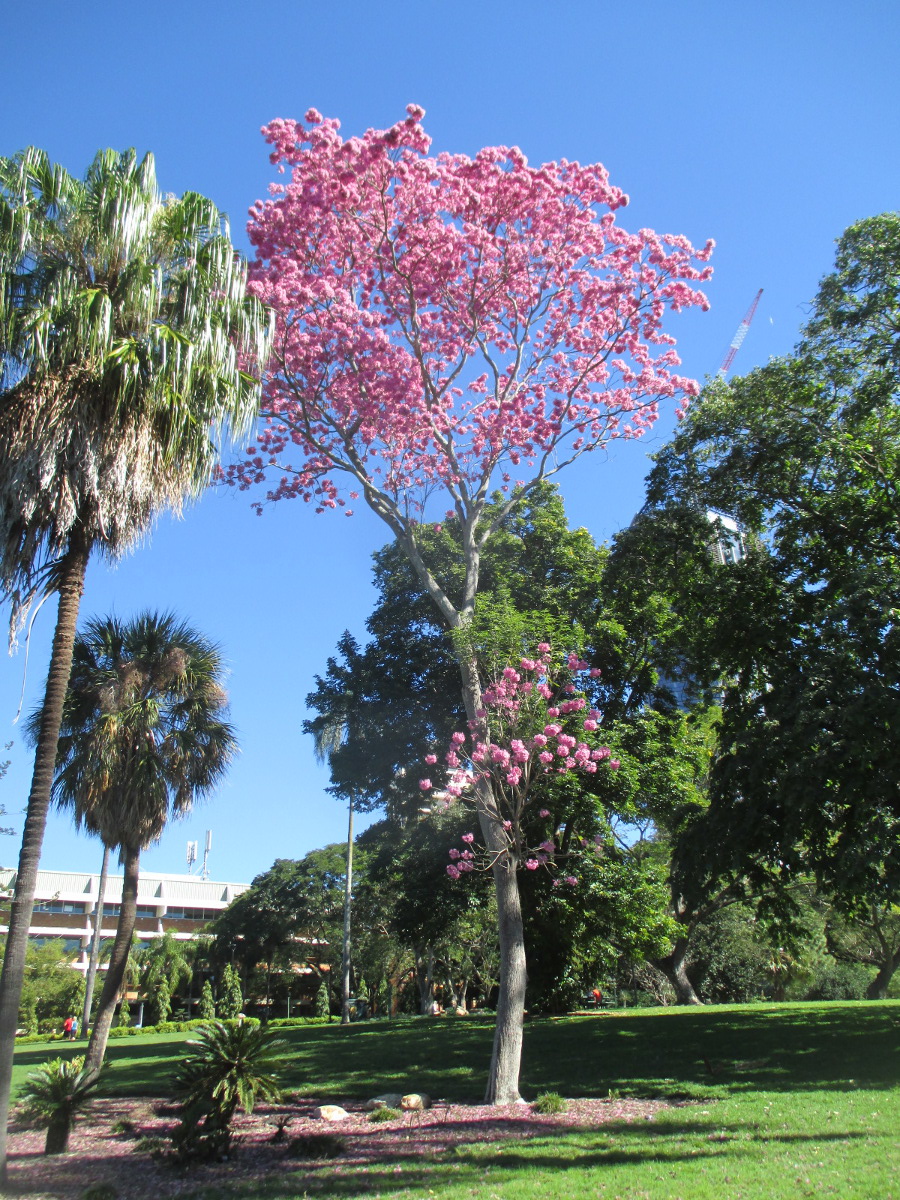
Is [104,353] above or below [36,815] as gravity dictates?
above

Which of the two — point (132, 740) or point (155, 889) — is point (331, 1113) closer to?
point (132, 740)

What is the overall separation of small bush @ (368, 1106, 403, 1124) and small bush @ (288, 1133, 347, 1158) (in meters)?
1.29

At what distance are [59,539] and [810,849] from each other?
1203 cm

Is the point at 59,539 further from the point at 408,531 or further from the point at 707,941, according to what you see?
the point at 707,941

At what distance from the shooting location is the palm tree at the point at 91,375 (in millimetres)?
8000

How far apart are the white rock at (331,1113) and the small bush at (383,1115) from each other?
0.43 m

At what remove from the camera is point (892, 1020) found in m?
16.1

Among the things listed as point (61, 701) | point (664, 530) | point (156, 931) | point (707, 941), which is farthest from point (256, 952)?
point (61, 701)

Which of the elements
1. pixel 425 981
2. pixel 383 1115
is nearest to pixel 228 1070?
pixel 383 1115

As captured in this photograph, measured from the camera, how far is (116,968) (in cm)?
1343

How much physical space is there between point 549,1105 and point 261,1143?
336 cm

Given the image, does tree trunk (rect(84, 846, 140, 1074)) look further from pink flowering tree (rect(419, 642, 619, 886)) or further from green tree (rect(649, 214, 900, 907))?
green tree (rect(649, 214, 900, 907))

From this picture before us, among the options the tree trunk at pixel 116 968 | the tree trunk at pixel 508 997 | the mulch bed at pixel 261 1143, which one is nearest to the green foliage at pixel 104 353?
the mulch bed at pixel 261 1143

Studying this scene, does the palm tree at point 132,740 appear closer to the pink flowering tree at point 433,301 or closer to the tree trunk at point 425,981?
the pink flowering tree at point 433,301
